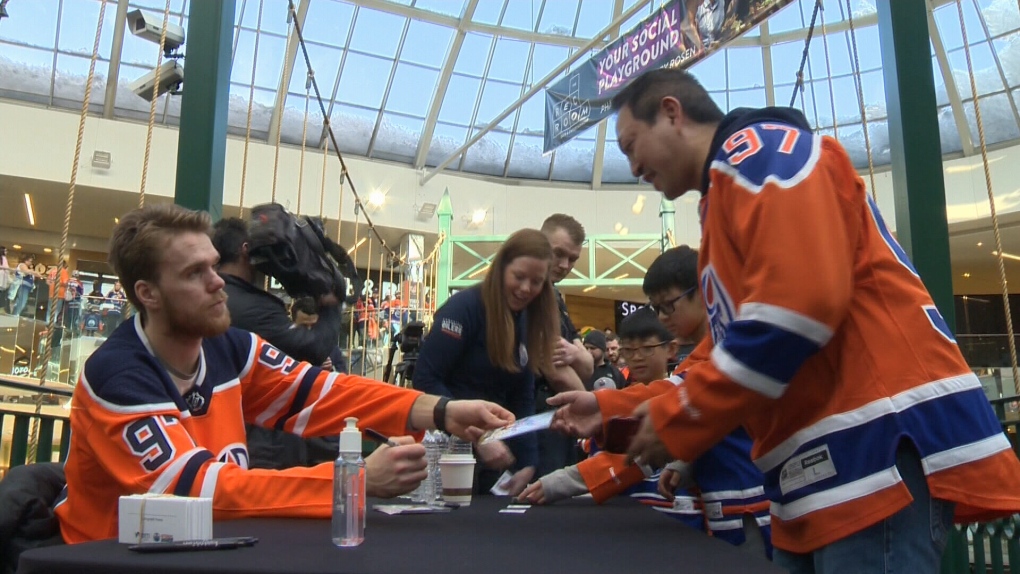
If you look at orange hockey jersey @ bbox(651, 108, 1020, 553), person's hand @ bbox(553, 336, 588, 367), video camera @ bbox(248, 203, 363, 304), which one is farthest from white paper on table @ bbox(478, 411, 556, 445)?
video camera @ bbox(248, 203, 363, 304)

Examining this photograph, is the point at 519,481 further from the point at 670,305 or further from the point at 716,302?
the point at 716,302

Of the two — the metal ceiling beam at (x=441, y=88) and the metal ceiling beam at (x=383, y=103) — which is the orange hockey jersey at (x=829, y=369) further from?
the metal ceiling beam at (x=383, y=103)

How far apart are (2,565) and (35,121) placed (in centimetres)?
1215

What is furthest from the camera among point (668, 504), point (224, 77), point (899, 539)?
point (224, 77)

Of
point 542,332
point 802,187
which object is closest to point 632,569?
point 802,187

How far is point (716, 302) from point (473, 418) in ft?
1.82

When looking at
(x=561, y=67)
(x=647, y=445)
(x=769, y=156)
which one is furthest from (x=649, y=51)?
(x=647, y=445)

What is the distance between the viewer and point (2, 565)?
1324 mm

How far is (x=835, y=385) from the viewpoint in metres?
1.14

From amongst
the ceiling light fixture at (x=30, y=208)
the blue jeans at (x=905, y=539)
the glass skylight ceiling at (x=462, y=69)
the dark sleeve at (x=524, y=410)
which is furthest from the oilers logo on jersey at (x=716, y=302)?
the ceiling light fixture at (x=30, y=208)

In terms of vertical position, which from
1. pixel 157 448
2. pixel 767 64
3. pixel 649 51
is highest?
pixel 767 64

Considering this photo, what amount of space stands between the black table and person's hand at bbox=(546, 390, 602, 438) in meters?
0.17

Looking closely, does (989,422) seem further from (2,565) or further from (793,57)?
(793,57)

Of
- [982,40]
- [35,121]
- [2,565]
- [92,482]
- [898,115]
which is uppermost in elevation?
[982,40]
